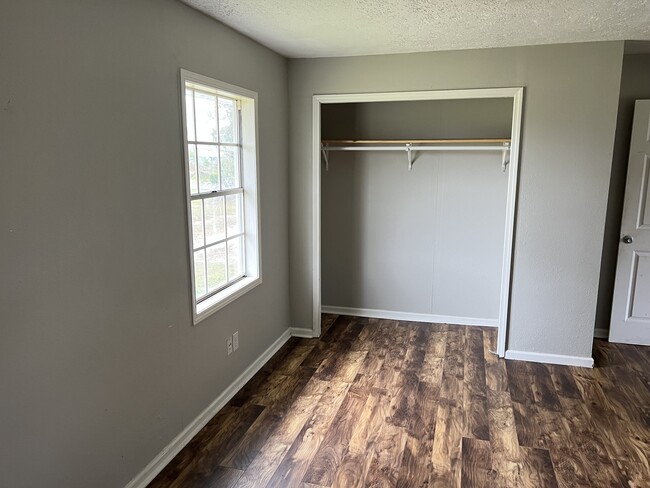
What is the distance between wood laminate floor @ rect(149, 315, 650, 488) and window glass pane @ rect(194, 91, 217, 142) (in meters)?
1.65

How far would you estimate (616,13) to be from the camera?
2.58m

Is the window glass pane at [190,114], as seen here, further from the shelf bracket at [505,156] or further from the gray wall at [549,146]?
the shelf bracket at [505,156]

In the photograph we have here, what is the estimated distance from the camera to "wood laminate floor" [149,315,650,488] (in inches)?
92.3

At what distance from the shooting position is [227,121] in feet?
10.1

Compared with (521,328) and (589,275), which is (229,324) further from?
(589,275)

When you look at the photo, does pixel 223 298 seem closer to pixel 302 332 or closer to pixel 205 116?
pixel 205 116

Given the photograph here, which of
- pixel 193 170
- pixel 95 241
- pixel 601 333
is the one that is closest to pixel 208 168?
pixel 193 170

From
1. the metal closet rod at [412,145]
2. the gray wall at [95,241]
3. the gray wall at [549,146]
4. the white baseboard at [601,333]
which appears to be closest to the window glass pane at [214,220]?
the gray wall at [95,241]

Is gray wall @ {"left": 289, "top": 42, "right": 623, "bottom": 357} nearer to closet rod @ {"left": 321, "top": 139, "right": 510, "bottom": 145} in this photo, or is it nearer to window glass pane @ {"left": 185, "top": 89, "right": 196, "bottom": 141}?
closet rod @ {"left": 321, "top": 139, "right": 510, "bottom": 145}

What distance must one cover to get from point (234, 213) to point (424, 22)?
167 cm

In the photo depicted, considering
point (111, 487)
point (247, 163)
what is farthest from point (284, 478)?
point (247, 163)

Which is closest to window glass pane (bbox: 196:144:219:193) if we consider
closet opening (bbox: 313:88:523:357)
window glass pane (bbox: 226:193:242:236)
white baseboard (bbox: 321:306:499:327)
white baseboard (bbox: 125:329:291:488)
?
window glass pane (bbox: 226:193:242:236)

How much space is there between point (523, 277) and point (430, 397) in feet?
3.90

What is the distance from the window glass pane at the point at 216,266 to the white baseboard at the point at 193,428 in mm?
664
